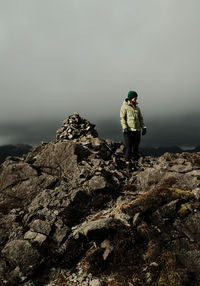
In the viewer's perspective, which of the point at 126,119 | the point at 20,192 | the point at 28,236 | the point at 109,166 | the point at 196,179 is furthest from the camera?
the point at 109,166

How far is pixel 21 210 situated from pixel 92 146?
1162 cm

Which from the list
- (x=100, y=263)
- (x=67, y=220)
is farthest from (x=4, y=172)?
(x=100, y=263)

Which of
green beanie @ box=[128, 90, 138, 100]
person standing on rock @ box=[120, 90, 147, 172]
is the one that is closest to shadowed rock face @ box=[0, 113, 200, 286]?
person standing on rock @ box=[120, 90, 147, 172]

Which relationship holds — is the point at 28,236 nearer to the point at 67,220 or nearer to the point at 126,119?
the point at 67,220

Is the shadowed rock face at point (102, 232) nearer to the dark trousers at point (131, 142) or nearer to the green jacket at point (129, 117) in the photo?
the dark trousers at point (131, 142)

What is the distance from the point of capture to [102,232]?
9328 mm

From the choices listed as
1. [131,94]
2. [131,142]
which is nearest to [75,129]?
[131,142]

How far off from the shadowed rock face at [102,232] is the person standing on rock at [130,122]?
2697 millimetres

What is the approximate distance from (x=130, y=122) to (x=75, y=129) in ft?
51.2

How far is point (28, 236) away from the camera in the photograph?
9781mm

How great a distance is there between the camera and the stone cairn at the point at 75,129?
3006cm

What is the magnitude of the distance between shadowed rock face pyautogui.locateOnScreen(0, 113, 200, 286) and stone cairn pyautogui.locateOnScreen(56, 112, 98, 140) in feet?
48.0

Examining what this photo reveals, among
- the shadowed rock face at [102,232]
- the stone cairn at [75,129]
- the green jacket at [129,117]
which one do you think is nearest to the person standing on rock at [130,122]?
the green jacket at [129,117]

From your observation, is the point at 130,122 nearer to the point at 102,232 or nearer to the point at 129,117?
the point at 129,117
